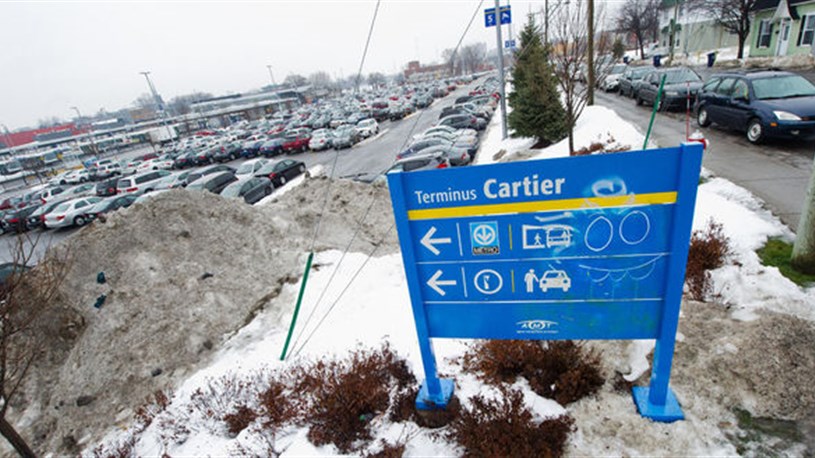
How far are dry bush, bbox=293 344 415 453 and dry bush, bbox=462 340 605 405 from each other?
0.95m

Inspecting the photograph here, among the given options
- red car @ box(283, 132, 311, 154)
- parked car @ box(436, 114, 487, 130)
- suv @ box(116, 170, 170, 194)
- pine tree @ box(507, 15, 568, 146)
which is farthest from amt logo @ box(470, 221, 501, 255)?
red car @ box(283, 132, 311, 154)

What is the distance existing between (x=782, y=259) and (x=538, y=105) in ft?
42.5

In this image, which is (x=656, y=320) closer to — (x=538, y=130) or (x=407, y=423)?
(x=407, y=423)

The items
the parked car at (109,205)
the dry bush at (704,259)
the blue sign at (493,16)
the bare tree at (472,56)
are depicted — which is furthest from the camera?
the bare tree at (472,56)

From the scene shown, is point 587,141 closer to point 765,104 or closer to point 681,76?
point 765,104

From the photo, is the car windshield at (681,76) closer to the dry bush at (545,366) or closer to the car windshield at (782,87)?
the car windshield at (782,87)

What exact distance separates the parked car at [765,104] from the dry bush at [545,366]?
1013 cm

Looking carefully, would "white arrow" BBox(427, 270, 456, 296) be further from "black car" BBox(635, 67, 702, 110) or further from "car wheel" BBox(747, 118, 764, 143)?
"black car" BBox(635, 67, 702, 110)

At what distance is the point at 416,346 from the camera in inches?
200

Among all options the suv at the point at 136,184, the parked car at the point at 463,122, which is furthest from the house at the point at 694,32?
the suv at the point at 136,184

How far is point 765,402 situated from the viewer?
337cm

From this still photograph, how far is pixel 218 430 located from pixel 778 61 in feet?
126

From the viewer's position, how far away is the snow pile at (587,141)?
485 inches

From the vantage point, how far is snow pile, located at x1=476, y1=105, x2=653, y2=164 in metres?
12.3
